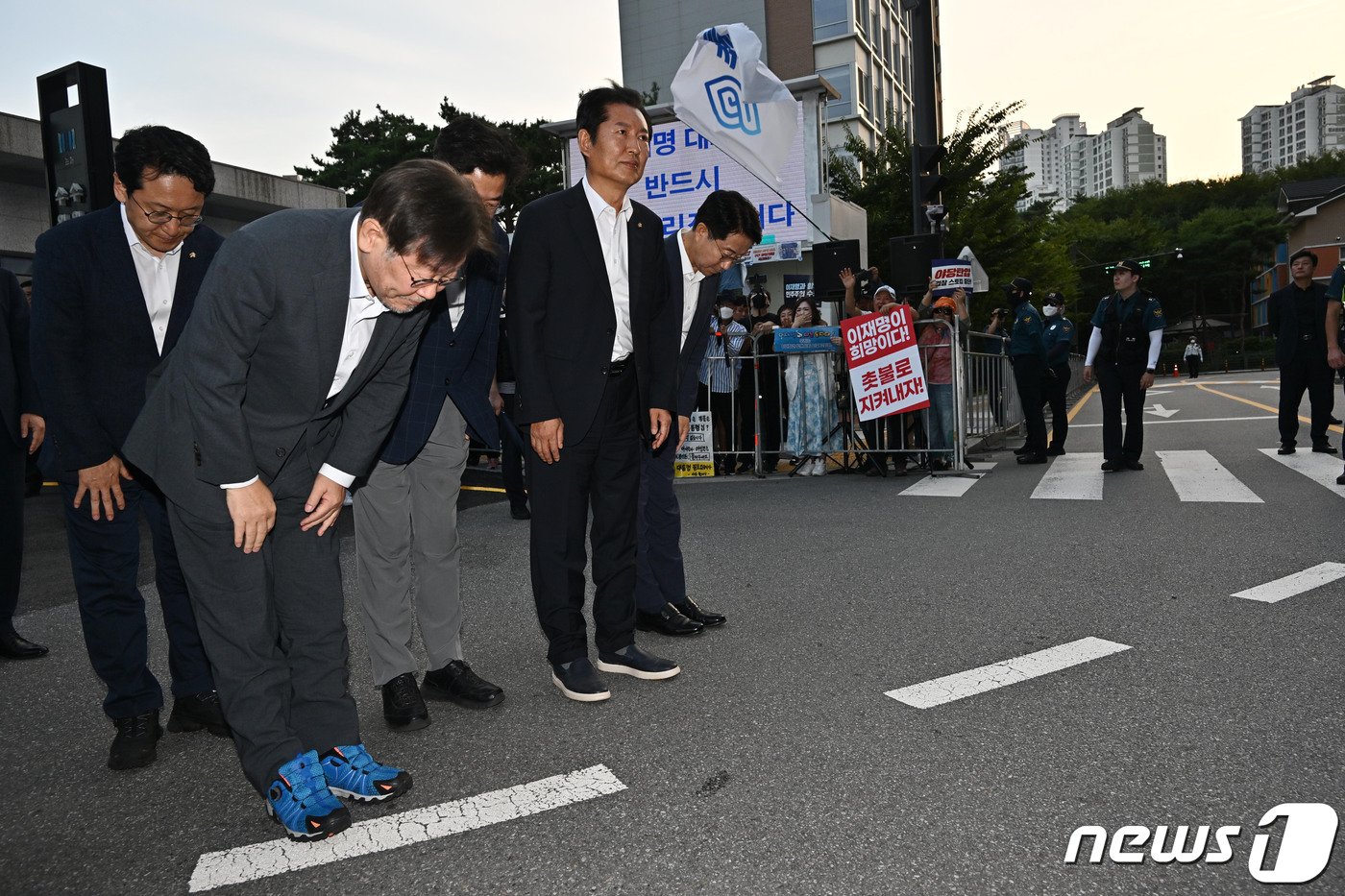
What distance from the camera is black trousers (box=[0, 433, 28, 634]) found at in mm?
4434

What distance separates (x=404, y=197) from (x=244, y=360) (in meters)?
0.56

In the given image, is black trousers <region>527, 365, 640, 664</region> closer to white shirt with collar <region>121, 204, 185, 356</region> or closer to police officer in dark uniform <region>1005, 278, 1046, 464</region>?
white shirt with collar <region>121, 204, 185, 356</region>

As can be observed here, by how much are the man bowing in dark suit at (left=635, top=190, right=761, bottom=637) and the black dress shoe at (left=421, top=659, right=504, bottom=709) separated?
3.05 ft

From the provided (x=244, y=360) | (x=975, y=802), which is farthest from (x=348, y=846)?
(x=975, y=802)

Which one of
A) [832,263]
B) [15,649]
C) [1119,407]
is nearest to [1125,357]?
[1119,407]

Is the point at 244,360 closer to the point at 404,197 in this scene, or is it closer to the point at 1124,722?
the point at 404,197

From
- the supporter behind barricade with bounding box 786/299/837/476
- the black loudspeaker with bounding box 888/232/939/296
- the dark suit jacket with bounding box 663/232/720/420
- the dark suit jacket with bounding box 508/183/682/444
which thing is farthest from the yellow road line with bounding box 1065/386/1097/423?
the dark suit jacket with bounding box 508/183/682/444

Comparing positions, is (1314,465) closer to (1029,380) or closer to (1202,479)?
(1202,479)

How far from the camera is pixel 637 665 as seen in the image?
3691 mm

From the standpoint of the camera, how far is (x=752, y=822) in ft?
7.96

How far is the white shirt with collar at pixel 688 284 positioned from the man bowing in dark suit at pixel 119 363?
1880 mm

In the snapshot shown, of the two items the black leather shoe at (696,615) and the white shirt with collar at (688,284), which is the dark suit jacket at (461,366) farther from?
the black leather shoe at (696,615)

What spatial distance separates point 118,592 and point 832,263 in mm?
9866

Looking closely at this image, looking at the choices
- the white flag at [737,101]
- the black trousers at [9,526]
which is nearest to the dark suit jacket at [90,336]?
the black trousers at [9,526]
